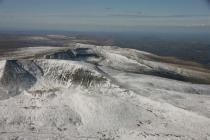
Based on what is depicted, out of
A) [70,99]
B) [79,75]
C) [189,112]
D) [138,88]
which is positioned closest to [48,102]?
[70,99]

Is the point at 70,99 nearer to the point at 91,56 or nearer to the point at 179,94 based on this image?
the point at 179,94

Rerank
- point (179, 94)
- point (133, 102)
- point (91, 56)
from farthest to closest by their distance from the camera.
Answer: point (91, 56)
point (179, 94)
point (133, 102)

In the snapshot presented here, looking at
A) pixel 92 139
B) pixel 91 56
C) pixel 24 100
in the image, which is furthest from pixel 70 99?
pixel 91 56

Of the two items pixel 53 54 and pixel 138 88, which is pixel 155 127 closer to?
pixel 138 88

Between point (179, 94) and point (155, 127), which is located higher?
point (179, 94)

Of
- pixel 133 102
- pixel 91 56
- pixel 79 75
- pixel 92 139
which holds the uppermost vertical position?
pixel 91 56

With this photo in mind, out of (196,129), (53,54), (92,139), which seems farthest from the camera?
(53,54)

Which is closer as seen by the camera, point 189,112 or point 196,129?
point 196,129
